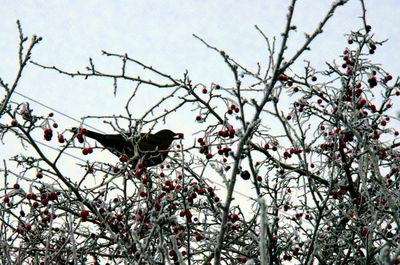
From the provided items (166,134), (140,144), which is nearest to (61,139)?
(140,144)

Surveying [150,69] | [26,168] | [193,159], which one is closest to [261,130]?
[193,159]

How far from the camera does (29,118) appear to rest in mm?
2854

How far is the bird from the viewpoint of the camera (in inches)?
132

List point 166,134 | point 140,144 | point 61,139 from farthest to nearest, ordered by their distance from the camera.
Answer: point 166,134 < point 140,144 < point 61,139

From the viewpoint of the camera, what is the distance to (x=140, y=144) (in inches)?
179

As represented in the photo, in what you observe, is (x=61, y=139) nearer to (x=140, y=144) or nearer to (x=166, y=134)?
(x=140, y=144)

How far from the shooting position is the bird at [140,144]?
3365mm

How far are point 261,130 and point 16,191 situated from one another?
1911mm

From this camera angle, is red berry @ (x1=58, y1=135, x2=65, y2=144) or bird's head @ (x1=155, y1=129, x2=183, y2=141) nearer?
red berry @ (x1=58, y1=135, x2=65, y2=144)

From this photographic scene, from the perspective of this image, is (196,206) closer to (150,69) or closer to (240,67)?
Result: (150,69)

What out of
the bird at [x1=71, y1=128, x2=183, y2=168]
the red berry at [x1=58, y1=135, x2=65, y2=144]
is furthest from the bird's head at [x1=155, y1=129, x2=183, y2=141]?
the red berry at [x1=58, y1=135, x2=65, y2=144]

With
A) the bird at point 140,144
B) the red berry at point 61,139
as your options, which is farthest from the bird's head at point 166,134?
the red berry at point 61,139

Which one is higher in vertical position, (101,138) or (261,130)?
(101,138)

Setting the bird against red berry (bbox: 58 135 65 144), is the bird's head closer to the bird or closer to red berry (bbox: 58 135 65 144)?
the bird
